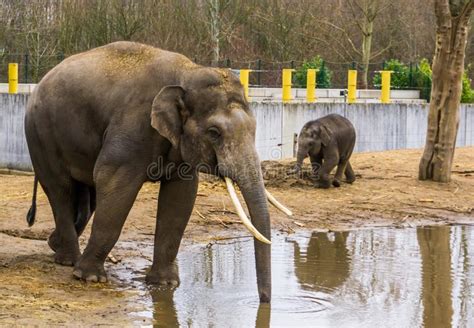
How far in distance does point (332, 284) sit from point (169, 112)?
95.8 inches

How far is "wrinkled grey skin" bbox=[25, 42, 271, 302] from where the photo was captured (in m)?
8.99

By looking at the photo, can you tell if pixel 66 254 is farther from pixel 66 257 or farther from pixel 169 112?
pixel 169 112

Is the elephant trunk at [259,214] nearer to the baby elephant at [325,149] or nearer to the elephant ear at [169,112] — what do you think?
the elephant ear at [169,112]

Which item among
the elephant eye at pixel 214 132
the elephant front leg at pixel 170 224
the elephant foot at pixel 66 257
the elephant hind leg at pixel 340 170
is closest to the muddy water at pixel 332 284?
the elephant front leg at pixel 170 224

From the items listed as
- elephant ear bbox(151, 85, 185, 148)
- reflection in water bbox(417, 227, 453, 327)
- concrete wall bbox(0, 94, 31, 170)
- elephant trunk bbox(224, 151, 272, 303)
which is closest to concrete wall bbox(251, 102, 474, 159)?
concrete wall bbox(0, 94, 31, 170)

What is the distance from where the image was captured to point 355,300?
9688 mm

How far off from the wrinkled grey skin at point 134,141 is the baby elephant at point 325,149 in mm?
6218

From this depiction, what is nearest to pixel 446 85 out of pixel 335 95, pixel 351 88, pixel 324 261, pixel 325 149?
pixel 325 149

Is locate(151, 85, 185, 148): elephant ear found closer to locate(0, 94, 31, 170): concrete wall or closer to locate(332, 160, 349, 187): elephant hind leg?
locate(332, 160, 349, 187): elephant hind leg

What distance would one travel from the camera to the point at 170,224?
10117 millimetres

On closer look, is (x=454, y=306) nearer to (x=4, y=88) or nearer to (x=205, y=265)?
(x=205, y=265)

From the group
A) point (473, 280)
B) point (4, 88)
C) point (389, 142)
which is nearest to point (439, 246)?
point (473, 280)

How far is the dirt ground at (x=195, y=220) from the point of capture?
8.87 m

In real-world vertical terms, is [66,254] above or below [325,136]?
below
